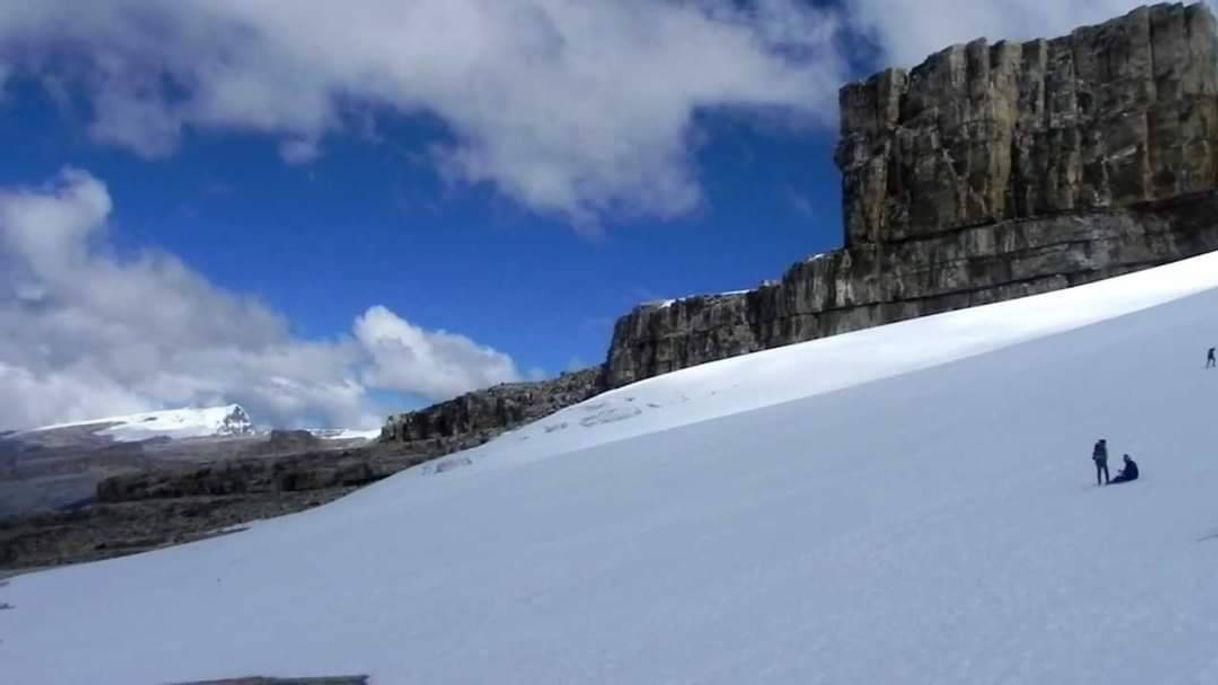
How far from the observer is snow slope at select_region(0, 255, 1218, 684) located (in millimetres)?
6996

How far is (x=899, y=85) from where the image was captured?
59531 millimetres

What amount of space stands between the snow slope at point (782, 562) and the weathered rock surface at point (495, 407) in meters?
45.6

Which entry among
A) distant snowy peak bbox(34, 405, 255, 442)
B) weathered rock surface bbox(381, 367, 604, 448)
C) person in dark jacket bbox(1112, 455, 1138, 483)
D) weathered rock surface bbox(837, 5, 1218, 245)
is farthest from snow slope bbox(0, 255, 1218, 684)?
distant snowy peak bbox(34, 405, 255, 442)

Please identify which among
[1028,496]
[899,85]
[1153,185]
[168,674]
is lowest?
[168,674]

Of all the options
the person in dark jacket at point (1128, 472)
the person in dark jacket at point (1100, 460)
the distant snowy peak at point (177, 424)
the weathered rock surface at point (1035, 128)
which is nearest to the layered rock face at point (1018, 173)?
the weathered rock surface at point (1035, 128)

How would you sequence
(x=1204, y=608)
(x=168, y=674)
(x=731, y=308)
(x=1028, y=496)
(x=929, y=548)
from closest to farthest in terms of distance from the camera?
(x=1204, y=608) < (x=929, y=548) < (x=1028, y=496) < (x=168, y=674) < (x=731, y=308)

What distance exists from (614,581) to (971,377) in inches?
454

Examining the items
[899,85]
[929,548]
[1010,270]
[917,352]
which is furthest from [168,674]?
[899,85]

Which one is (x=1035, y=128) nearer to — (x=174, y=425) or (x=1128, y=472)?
(x=1128, y=472)

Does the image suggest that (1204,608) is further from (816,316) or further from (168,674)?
(816,316)

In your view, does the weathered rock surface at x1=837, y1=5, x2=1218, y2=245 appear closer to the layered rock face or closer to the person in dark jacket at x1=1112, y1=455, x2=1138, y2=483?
the layered rock face

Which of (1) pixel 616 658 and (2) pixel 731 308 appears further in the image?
(2) pixel 731 308

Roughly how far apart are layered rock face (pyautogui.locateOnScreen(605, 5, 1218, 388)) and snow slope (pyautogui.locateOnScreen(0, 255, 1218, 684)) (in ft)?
96.3

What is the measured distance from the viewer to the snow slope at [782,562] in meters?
7.00
